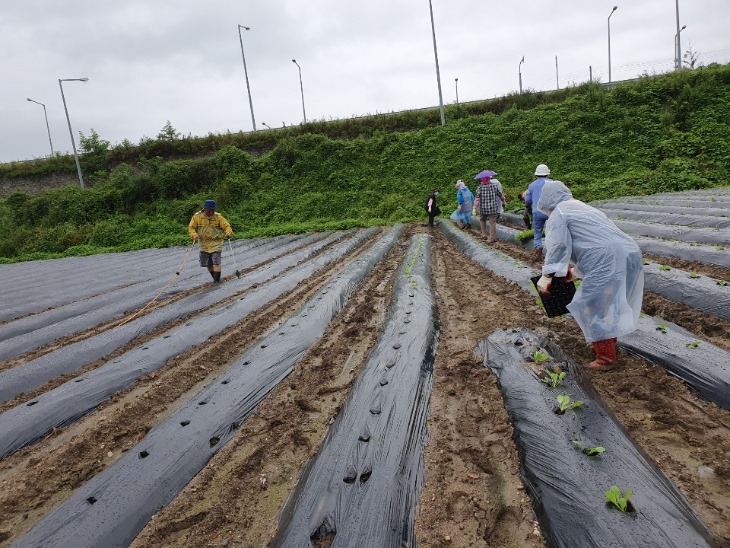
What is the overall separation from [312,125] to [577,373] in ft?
77.0

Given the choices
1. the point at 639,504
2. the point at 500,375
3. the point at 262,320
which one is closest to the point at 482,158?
the point at 262,320

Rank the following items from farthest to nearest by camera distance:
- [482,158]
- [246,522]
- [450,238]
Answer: [482,158], [450,238], [246,522]

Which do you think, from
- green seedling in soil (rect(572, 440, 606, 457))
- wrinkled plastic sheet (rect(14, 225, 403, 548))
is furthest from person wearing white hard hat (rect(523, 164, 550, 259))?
green seedling in soil (rect(572, 440, 606, 457))

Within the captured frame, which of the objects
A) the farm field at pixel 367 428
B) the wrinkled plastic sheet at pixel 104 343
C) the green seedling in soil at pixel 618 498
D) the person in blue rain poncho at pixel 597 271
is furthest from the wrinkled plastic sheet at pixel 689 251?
the wrinkled plastic sheet at pixel 104 343

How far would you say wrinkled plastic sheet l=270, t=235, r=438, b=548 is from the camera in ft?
6.30

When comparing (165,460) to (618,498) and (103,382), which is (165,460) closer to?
(103,382)

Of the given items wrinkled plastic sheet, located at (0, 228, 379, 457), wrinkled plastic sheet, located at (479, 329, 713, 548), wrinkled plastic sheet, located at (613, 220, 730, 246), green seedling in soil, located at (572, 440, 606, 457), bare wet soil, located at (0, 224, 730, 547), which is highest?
wrinkled plastic sheet, located at (613, 220, 730, 246)

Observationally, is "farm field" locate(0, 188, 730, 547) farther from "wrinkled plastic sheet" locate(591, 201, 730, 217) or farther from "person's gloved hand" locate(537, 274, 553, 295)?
"wrinkled plastic sheet" locate(591, 201, 730, 217)

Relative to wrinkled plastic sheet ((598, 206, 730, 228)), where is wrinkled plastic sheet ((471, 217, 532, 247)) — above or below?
below

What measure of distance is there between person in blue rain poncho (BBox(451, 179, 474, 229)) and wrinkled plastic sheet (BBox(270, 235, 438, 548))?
30.6 feet

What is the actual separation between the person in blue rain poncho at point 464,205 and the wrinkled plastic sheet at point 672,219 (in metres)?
3.71

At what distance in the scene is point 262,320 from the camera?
5.56m

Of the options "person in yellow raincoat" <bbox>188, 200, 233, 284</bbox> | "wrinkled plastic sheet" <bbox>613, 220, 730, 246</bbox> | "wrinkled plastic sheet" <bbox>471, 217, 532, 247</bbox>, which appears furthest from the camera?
"wrinkled plastic sheet" <bbox>471, 217, 532, 247</bbox>

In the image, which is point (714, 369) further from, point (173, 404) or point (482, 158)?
point (482, 158)
